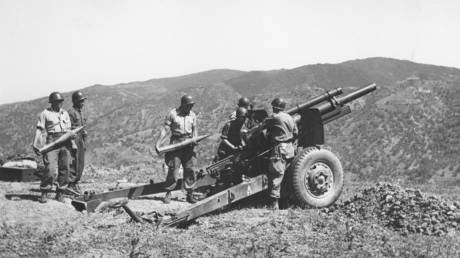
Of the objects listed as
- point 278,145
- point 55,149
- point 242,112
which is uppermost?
point 242,112

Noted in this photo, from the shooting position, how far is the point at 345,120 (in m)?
27.0

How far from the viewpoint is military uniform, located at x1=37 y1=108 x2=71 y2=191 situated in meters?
8.35

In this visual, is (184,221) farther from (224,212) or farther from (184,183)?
(184,183)

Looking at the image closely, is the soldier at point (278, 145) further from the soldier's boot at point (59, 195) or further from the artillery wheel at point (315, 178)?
the soldier's boot at point (59, 195)

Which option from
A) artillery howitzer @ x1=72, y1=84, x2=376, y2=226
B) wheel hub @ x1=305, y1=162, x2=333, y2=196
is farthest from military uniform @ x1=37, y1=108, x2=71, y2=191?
Answer: wheel hub @ x1=305, y1=162, x2=333, y2=196

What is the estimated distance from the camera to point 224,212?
7.47 meters

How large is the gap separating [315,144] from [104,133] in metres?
30.6

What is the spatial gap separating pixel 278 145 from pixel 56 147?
3853 millimetres

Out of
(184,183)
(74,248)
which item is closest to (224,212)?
(184,183)

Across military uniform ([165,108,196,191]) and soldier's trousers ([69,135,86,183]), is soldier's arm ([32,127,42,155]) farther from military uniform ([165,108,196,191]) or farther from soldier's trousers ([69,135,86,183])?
military uniform ([165,108,196,191])

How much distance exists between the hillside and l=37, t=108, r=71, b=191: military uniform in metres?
11.2

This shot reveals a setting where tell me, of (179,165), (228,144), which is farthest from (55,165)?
(228,144)

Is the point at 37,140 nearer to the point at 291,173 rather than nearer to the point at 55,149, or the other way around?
the point at 55,149

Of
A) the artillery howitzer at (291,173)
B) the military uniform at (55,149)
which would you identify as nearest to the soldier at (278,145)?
the artillery howitzer at (291,173)
